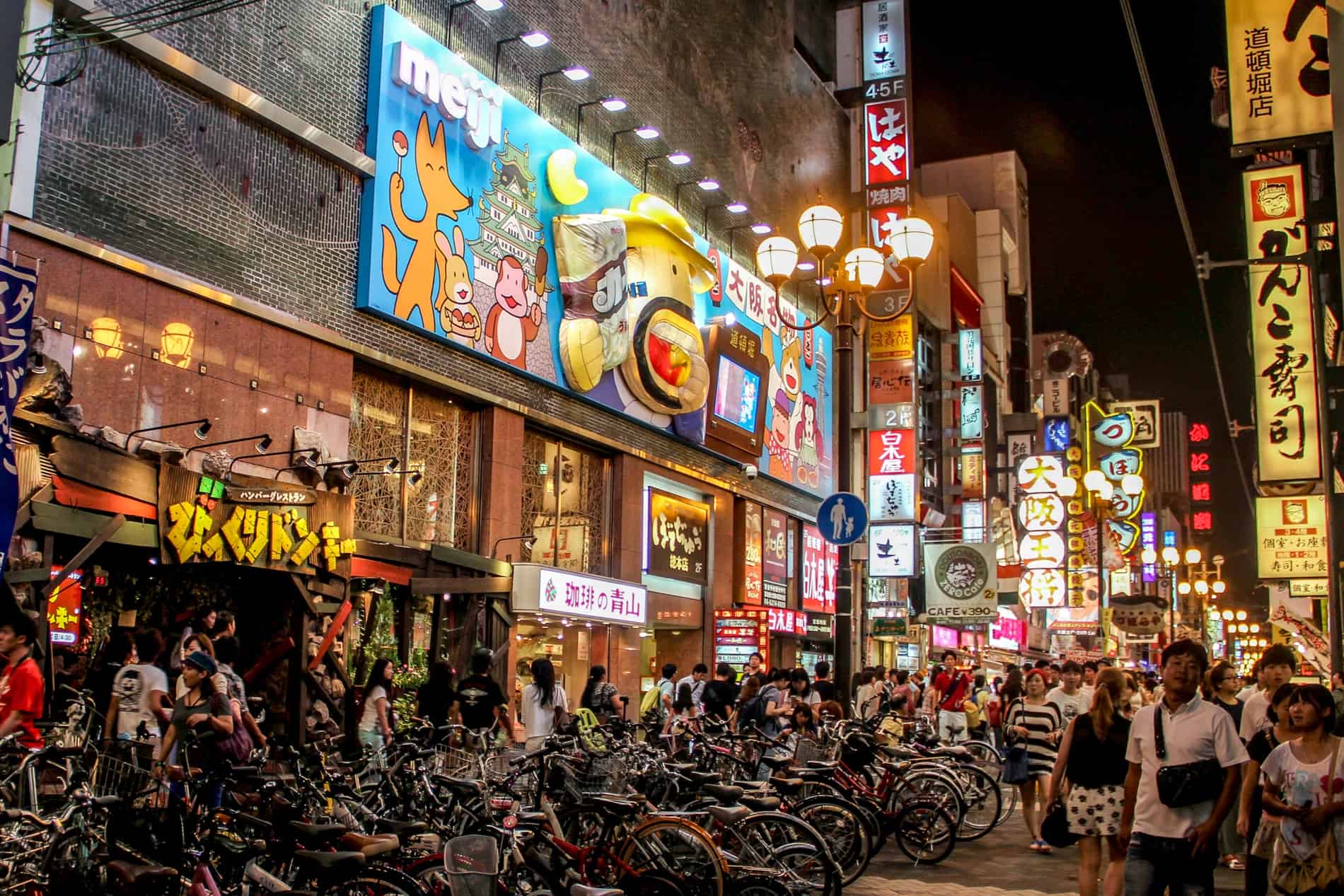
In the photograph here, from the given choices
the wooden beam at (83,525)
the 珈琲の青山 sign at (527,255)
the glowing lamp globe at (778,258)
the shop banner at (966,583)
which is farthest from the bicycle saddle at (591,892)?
the shop banner at (966,583)

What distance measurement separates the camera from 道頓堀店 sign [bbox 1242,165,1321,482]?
20.3 metres

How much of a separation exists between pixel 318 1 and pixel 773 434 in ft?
62.1

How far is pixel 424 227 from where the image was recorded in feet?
70.2

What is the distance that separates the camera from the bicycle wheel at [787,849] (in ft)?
29.8

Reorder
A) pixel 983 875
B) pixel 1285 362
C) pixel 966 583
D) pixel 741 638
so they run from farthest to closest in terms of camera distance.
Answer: pixel 741 638, pixel 966 583, pixel 1285 362, pixel 983 875

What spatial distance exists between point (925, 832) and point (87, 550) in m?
9.37

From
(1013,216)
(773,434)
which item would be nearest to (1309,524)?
(773,434)

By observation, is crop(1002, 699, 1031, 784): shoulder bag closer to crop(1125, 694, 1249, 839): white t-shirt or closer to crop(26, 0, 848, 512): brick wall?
crop(1125, 694, 1249, 839): white t-shirt

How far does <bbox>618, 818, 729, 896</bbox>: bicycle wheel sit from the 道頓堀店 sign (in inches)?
595

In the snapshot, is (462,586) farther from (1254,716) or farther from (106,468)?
(1254,716)

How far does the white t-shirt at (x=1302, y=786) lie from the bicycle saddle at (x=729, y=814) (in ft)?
11.4

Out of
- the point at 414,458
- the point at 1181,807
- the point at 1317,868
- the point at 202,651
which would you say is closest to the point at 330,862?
the point at 1181,807

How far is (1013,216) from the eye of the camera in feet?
266

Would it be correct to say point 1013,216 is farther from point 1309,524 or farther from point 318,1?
point 318,1
